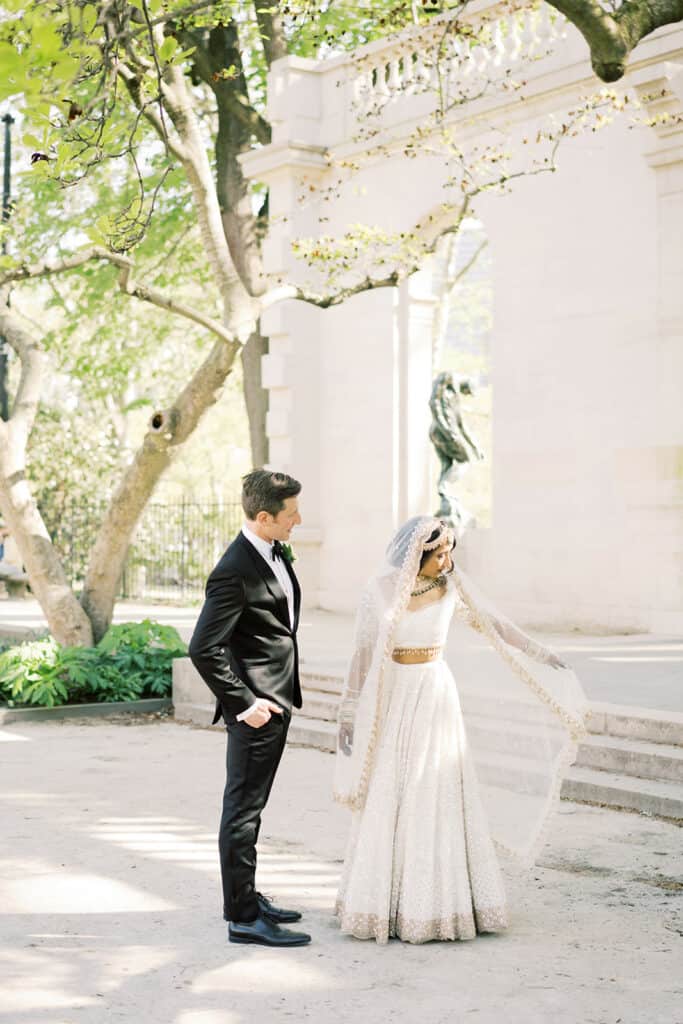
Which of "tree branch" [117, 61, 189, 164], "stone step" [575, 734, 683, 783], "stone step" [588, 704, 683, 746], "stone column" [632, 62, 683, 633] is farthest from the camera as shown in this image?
"stone column" [632, 62, 683, 633]

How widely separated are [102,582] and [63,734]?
2132 mm

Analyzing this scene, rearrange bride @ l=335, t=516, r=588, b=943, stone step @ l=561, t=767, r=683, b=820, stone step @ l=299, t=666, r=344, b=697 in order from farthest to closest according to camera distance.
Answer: stone step @ l=299, t=666, r=344, b=697 → stone step @ l=561, t=767, r=683, b=820 → bride @ l=335, t=516, r=588, b=943

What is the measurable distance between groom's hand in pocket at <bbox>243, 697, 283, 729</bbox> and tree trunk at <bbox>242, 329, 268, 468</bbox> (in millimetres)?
15696

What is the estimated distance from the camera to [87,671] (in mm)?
12391

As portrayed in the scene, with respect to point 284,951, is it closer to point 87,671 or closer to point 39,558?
point 87,671

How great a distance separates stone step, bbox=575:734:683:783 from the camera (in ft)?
27.5

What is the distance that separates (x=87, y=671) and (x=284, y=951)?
23.7 ft

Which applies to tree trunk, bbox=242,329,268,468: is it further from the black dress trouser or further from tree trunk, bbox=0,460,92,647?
the black dress trouser

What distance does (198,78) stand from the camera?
69.5 feet

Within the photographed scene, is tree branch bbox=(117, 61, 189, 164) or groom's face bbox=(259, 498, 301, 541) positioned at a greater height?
tree branch bbox=(117, 61, 189, 164)

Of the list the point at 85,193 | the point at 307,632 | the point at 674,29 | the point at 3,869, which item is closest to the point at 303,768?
the point at 3,869

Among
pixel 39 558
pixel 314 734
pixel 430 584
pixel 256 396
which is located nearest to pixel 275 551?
pixel 430 584

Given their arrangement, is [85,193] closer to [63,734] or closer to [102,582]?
[102,582]

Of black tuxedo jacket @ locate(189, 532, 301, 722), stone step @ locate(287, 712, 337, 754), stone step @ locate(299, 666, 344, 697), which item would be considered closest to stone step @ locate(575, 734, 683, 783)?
stone step @ locate(287, 712, 337, 754)
